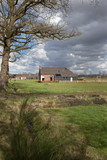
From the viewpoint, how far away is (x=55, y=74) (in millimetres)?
59469

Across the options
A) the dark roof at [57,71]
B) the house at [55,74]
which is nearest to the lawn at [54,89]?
the house at [55,74]

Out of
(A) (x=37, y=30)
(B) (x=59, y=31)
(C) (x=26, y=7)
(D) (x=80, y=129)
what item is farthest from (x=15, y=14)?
(D) (x=80, y=129)

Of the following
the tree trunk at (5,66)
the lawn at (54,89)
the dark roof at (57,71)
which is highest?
the dark roof at (57,71)

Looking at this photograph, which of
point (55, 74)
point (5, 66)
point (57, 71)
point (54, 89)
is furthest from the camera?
point (57, 71)

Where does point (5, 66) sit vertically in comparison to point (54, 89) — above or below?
above

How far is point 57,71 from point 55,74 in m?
2.07

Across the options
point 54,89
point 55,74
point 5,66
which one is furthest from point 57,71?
point 5,66

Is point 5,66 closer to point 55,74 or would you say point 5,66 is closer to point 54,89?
point 54,89

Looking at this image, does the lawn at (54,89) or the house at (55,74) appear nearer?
the lawn at (54,89)

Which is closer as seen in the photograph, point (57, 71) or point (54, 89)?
point (54, 89)

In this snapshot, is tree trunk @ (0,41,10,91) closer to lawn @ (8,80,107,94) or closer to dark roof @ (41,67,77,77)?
lawn @ (8,80,107,94)

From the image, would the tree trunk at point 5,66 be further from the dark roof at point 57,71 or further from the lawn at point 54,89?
the dark roof at point 57,71

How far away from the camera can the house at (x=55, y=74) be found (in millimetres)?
58625

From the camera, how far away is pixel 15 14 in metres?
10.8
